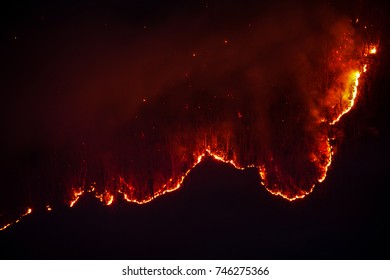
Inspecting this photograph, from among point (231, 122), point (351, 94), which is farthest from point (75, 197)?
point (351, 94)

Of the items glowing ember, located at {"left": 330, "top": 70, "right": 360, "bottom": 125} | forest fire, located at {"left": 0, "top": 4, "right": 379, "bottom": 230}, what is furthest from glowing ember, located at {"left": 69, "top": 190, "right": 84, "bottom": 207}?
glowing ember, located at {"left": 330, "top": 70, "right": 360, "bottom": 125}

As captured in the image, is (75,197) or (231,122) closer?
(231,122)

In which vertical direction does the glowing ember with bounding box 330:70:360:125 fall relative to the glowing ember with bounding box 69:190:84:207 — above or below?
above

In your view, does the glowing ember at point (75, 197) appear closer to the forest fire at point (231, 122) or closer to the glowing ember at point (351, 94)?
the forest fire at point (231, 122)

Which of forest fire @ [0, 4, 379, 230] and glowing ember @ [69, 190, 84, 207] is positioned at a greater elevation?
forest fire @ [0, 4, 379, 230]

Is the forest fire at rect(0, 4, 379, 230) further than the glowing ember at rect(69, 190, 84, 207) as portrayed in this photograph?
No

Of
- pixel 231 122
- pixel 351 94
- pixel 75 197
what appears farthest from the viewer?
pixel 75 197

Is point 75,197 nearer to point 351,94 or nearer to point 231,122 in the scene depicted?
point 231,122

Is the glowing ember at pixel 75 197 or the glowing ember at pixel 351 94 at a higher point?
the glowing ember at pixel 351 94

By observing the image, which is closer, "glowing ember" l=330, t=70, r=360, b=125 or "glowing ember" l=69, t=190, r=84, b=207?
"glowing ember" l=330, t=70, r=360, b=125

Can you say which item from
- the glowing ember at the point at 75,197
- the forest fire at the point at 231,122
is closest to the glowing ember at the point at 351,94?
the forest fire at the point at 231,122

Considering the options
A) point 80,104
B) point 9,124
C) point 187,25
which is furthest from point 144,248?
point 187,25

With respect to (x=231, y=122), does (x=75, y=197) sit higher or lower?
lower

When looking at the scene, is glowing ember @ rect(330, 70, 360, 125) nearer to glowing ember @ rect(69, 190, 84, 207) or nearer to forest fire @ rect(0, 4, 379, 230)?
forest fire @ rect(0, 4, 379, 230)
